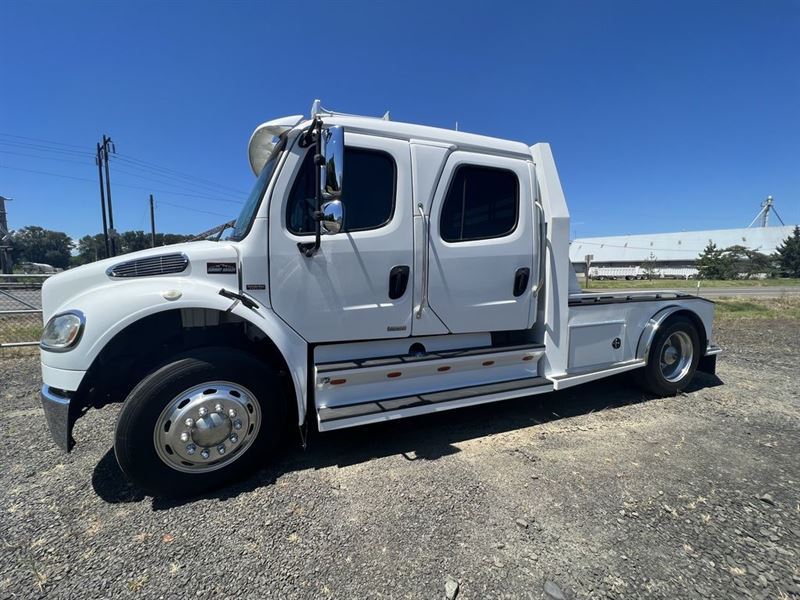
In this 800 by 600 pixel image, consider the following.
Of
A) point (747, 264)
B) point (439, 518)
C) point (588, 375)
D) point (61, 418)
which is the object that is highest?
point (747, 264)

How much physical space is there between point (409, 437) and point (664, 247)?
103830mm

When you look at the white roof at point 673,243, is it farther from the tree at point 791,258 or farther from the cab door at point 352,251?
the cab door at point 352,251

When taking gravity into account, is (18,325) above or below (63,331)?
below

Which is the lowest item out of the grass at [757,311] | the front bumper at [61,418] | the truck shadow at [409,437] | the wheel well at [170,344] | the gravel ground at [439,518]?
the gravel ground at [439,518]

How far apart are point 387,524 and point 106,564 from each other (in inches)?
58.8

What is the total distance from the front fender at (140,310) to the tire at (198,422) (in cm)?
22

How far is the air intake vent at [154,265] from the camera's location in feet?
8.61

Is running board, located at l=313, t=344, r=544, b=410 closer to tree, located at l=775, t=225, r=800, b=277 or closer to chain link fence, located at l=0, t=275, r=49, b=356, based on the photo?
chain link fence, located at l=0, t=275, r=49, b=356

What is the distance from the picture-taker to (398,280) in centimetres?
304

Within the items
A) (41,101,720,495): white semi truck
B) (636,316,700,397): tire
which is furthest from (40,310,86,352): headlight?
(636,316,700,397): tire

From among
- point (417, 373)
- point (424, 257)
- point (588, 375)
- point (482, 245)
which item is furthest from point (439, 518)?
point (588, 375)

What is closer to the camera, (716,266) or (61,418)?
(61,418)

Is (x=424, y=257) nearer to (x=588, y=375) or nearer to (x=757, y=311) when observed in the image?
(x=588, y=375)

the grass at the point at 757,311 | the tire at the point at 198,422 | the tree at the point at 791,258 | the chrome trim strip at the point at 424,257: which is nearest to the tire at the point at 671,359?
the chrome trim strip at the point at 424,257
